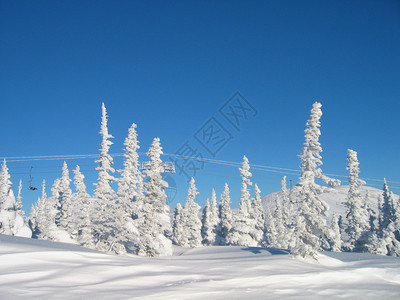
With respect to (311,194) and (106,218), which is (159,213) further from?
(311,194)

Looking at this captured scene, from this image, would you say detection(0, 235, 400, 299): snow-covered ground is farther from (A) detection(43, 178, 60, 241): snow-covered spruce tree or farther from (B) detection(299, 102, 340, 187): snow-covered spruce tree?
(A) detection(43, 178, 60, 241): snow-covered spruce tree

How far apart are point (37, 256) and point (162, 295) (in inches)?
249

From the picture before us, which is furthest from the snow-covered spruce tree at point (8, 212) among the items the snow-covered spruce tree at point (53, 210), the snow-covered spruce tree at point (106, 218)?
the snow-covered spruce tree at point (106, 218)

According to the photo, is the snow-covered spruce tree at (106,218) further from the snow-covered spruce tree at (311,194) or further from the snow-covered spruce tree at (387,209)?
the snow-covered spruce tree at (387,209)

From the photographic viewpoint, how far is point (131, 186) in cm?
2997

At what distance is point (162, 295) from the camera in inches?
290

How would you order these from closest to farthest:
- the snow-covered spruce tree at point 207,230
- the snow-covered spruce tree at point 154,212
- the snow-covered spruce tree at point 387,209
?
the snow-covered spruce tree at point 154,212
the snow-covered spruce tree at point 387,209
the snow-covered spruce tree at point 207,230

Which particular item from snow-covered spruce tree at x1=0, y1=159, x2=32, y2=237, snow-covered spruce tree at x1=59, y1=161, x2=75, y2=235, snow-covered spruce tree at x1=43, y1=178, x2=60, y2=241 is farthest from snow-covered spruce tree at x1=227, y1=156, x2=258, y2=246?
snow-covered spruce tree at x1=0, y1=159, x2=32, y2=237

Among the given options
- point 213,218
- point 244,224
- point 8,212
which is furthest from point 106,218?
point 213,218

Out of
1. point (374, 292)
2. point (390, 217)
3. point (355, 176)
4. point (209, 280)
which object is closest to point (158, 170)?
point (209, 280)

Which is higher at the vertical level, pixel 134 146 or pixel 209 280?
pixel 134 146

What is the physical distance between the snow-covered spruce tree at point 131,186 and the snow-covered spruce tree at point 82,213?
392 centimetres

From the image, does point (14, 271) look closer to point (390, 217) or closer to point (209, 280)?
point (209, 280)

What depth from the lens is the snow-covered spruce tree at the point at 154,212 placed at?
29125 millimetres
